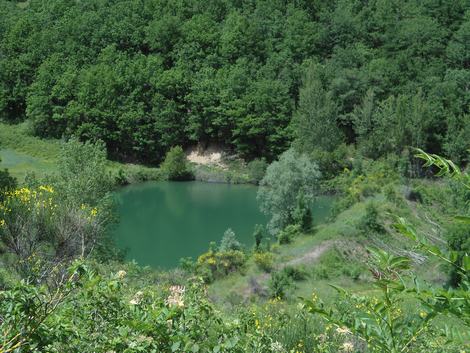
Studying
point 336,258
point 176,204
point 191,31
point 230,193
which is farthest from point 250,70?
point 336,258

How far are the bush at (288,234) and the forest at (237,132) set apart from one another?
83 mm

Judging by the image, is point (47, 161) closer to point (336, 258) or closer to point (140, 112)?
point (140, 112)

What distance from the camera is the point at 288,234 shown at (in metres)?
26.3

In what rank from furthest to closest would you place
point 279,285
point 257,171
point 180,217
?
1. point 257,171
2. point 180,217
3. point 279,285

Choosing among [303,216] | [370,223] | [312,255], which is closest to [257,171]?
[303,216]

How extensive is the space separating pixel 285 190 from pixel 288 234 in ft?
9.17

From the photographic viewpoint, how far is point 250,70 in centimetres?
4897

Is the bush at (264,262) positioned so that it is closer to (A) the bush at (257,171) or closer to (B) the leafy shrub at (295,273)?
(B) the leafy shrub at (295,273)

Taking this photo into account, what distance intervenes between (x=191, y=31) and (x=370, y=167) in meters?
20.4

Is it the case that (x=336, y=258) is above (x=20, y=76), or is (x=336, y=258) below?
below

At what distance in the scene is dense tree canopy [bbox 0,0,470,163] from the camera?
43625 millimetres

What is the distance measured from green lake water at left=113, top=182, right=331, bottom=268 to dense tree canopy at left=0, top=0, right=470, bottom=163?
6.30 metres

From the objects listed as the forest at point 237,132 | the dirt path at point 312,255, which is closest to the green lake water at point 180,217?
the forest at point 237,132

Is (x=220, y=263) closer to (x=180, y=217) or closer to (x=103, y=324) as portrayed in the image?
(x=180, y=217)
